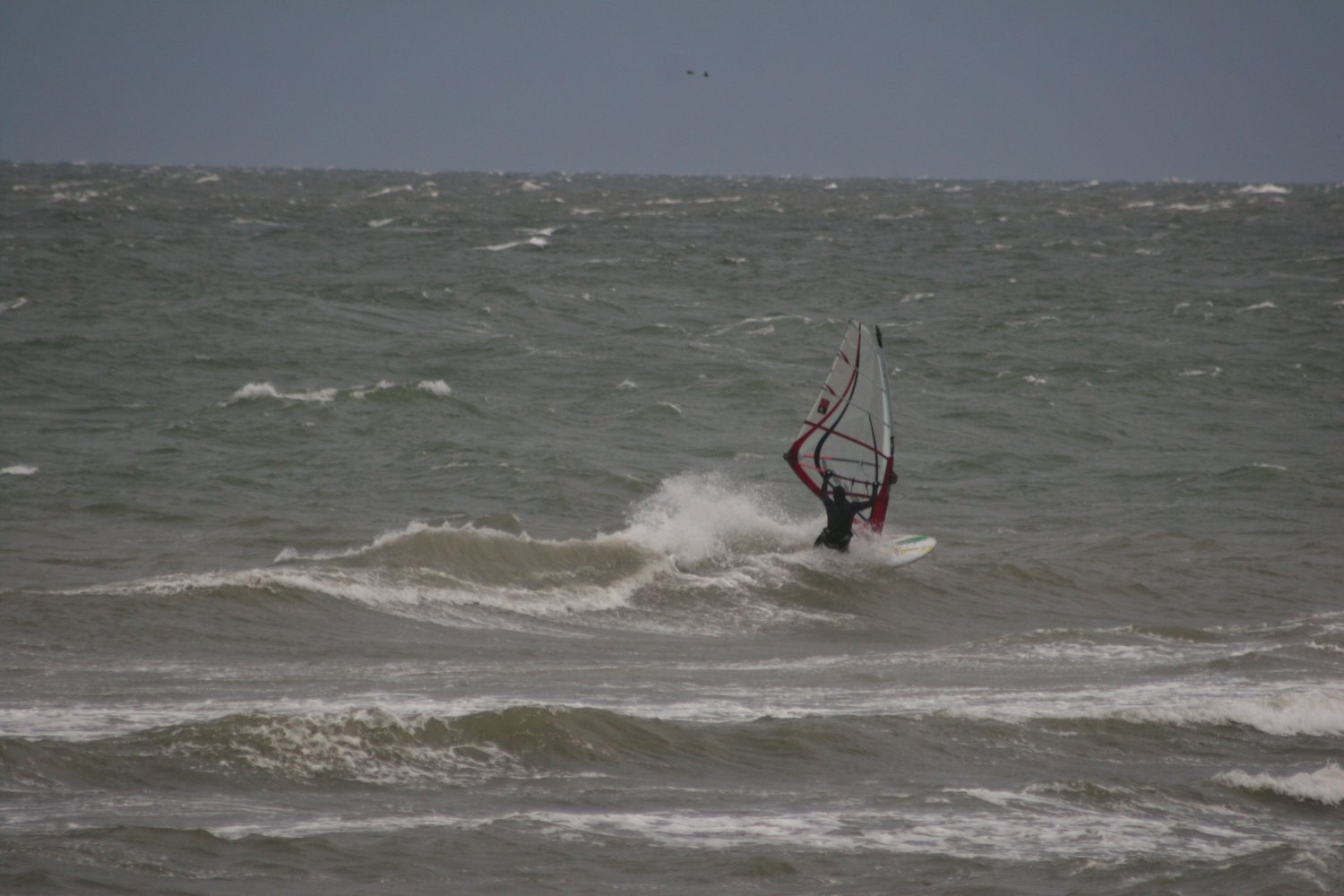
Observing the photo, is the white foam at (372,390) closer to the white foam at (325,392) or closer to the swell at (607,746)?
the white foam at (325,392)

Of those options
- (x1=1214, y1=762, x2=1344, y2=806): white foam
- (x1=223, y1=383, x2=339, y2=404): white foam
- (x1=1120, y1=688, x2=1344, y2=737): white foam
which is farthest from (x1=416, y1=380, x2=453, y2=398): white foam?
(x1=1214, y1=762, x2=1344, y2=806): white foam

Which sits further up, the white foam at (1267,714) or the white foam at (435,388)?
the white foam at (435,388)

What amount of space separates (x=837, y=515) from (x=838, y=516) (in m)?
0.01

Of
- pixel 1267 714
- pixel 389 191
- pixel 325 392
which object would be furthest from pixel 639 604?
pixel 389 191

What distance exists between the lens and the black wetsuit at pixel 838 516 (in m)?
14.3

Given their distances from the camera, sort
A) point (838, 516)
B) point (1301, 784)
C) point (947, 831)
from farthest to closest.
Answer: point (838, 516), point (1301, 784), point (947, 831)

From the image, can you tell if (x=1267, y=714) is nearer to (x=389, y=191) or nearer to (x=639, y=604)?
(x=639, y=604)

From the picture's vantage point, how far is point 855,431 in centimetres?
1461

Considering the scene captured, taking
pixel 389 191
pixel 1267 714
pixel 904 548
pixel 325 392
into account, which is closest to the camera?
pixel 1267 714

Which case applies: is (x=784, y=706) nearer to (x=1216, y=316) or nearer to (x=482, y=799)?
(x=482, y=799)

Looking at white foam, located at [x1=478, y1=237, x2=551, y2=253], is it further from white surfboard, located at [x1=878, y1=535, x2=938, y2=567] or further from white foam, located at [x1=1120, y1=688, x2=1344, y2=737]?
white foam, located at [x1=1120, y1=688, x2=1344, y2=737]

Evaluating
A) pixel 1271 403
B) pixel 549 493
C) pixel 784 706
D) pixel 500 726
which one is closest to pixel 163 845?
pixel 500 726

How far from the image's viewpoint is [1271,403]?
2505 centimetres

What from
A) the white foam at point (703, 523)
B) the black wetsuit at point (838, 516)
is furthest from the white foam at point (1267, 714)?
the white foam at point (703, 523)
